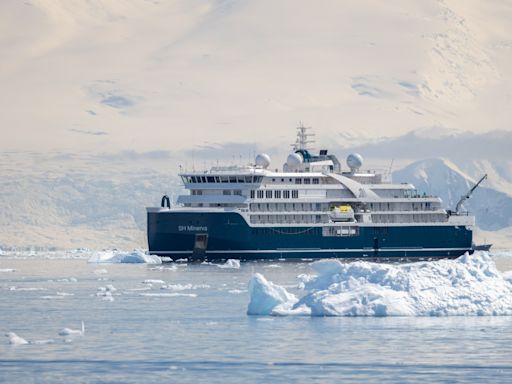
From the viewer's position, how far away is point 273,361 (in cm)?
3950

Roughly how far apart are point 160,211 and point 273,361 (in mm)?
59263

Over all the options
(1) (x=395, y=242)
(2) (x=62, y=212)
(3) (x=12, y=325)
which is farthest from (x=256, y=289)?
(2) (x=62, y=212)

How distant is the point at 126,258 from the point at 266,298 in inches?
1947

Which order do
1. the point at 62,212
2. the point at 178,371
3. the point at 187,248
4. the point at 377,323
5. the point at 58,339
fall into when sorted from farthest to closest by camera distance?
the point at 62,212 → the point at 187,248 → the point at 377,323 → the point at 58,339 → the point at 178,371

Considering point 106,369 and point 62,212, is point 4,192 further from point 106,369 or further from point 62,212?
point 106,369

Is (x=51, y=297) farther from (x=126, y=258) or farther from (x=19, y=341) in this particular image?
(x=126, y=258)

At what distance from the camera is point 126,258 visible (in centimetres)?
9875

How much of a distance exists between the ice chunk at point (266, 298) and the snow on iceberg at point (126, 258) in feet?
146

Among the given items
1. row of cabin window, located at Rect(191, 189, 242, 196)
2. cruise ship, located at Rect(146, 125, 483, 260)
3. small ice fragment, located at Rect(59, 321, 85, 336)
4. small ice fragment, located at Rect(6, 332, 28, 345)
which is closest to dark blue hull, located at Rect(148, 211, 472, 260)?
cruise ship, located at Rect(146, 125, 483, 260)

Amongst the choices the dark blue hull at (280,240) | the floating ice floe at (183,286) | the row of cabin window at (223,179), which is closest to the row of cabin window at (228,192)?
the row of cabin window at (223,179)

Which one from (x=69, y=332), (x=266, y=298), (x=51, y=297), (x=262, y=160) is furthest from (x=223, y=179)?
(x=69, y=332)

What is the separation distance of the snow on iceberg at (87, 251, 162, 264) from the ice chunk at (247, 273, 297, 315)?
44510 millimetres

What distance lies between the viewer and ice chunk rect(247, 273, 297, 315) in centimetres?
4928

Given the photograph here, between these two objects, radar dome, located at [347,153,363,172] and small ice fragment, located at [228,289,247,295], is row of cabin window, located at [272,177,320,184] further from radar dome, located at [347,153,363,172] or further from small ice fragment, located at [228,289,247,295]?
small ice fragment, located at [228,289,247,295]
